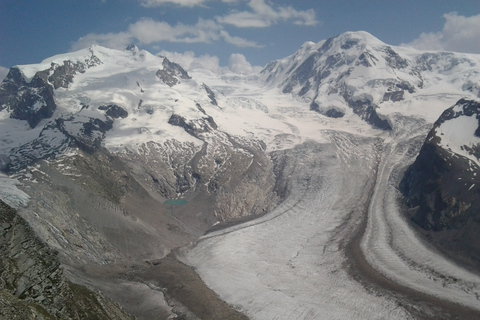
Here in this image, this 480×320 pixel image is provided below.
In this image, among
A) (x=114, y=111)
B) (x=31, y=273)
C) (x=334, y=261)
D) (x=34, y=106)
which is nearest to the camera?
(x=31, y=273)

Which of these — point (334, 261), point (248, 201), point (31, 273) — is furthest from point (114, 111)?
point (31, 273)

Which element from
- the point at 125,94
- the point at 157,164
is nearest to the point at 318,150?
the point at 157,164

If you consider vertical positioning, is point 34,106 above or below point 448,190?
above

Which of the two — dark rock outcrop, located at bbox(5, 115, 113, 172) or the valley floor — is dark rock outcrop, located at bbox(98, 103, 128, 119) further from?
the valley floor

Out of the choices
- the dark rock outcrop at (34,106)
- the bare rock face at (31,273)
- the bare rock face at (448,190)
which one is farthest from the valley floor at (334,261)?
the dark rock outcrop at (34,106)

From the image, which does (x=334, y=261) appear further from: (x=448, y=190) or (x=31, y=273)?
(x=31, y=273)

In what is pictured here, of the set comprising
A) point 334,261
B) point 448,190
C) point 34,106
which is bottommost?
point 334,261

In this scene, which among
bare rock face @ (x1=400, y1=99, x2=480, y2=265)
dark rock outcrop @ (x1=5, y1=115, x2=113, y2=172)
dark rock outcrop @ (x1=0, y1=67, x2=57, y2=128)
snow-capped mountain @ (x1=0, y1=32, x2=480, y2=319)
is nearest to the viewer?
snow-capped mountain @ (x1=0, y1=32, x2=480, y2=319)

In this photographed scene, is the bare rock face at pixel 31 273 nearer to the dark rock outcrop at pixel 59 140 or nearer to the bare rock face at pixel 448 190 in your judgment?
the bare rock face at pixel 448 190

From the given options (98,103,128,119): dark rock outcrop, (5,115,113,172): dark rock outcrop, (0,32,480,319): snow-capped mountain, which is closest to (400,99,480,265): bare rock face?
(0,32,480,319): snow-capped mountain
